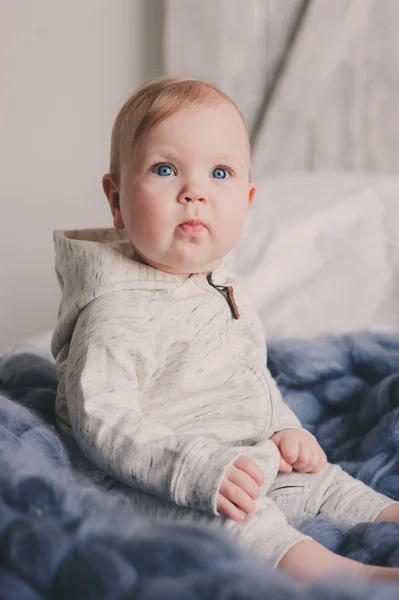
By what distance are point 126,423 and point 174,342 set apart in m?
0.14

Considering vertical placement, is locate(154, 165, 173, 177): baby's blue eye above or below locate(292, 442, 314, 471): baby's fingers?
above

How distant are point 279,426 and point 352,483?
0.36 ft

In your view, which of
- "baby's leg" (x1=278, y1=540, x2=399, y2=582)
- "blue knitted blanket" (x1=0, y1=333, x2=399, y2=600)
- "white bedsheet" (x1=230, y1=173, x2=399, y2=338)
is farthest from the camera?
"white bedsheet" (x1=230, y1=173, x2=399, y2=338)

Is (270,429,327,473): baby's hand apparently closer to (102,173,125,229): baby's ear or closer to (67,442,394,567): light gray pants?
(67,442,394,567): light gray pants

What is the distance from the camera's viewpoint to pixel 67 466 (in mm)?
880

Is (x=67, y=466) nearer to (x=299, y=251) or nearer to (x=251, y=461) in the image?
(x=251, y=461)

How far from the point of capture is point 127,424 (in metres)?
0.85

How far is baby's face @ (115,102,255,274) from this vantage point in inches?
37.1

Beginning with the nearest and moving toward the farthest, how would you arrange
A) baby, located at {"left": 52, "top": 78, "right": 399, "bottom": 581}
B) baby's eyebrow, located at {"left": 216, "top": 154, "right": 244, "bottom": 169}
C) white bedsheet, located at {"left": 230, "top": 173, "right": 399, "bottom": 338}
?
baby, located at {"left": 52, "top": 78, "right": 399, "bottom": 581} < baby's eyebrow, located at {"left": 216, "top": 154, "right": 244, "bottom": 169} < white bedsheet, located at {"left": 230, "top": 173, "right": 399, "bottom": 338}

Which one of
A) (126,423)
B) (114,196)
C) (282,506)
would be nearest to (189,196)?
(114,196)

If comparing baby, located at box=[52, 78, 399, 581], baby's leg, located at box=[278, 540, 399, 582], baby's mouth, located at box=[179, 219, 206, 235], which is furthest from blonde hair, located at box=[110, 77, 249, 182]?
baby's leg, located at box=[278, 540, 399, 582]

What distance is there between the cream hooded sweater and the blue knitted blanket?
62 mm

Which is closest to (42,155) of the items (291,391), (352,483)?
(291,391)

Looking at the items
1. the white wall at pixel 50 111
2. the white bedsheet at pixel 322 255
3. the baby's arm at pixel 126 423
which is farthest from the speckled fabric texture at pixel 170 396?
the white wall at pixel 50 111
